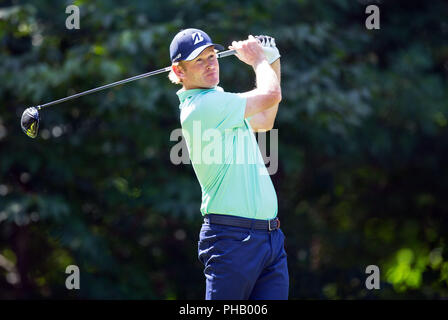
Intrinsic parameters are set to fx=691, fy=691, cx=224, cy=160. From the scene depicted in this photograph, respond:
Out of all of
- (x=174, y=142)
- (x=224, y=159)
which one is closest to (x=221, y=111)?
(x=224, y=159)

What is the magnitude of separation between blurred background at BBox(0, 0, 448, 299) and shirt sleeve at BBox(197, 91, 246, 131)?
307cm

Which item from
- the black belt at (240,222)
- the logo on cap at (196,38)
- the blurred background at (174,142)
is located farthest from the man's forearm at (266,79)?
the blurred background at (174,142)

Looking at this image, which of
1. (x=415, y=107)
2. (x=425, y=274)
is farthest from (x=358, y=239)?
(x=415, y=107)

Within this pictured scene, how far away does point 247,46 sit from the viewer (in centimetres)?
335

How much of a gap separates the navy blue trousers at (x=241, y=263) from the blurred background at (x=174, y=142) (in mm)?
3249

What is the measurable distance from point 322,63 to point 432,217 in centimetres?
327

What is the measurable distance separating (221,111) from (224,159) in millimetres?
220

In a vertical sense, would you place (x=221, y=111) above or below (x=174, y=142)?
above

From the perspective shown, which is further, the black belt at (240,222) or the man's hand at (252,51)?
the man's hand at (252,51)

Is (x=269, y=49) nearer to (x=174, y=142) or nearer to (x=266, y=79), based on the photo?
(x=266, y=79)

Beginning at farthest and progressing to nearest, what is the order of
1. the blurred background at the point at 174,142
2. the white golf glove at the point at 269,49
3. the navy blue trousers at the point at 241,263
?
1. the blurred background at the point at 174,142
2. the white golf glove at the point at 269,49
3. the navy blue trousers at the point at 241,263

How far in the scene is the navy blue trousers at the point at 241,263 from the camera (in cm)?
309

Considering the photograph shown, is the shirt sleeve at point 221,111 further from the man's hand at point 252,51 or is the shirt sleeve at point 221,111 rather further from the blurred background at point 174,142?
the blurred background at point 174,142

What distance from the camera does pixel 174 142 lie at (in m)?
7.03
